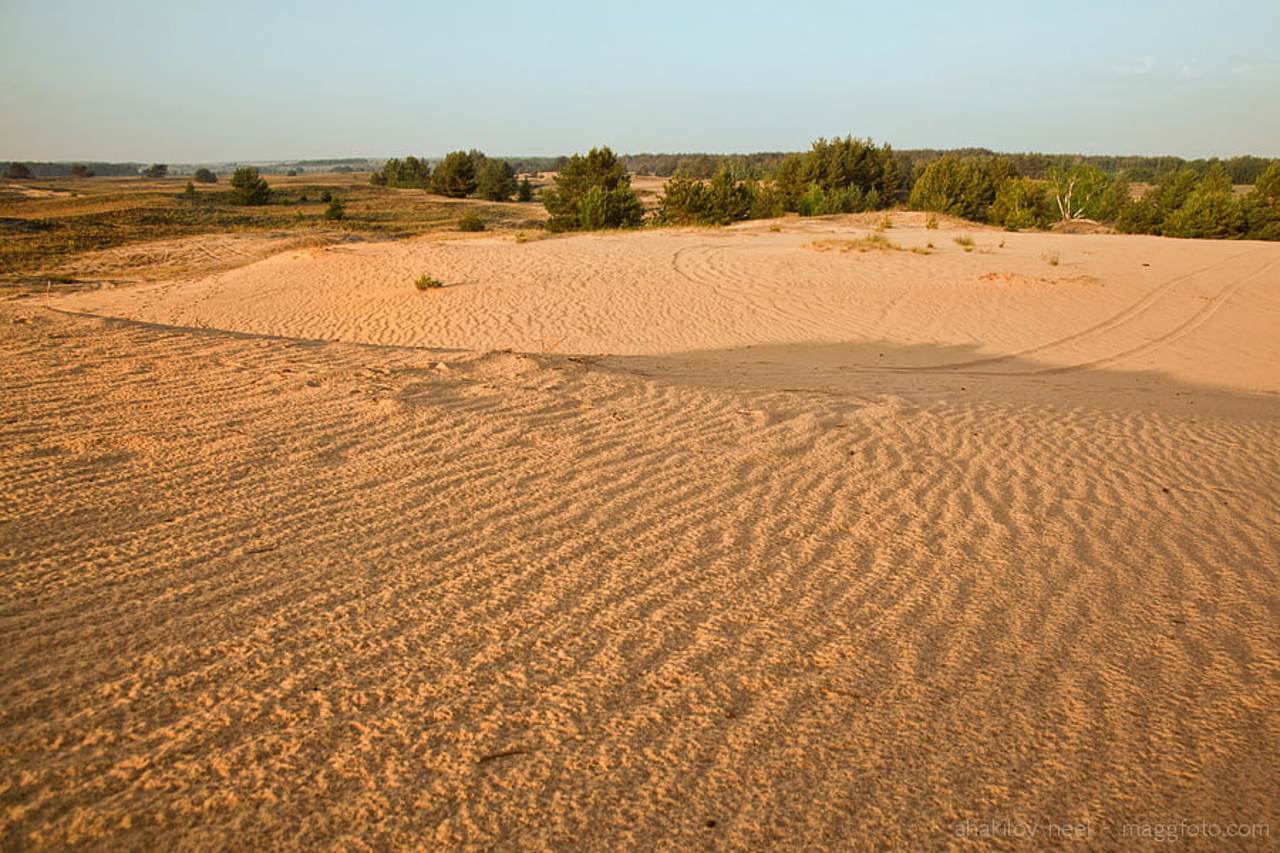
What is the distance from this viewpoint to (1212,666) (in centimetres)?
266

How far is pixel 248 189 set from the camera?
3831cm

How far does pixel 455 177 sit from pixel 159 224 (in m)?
24.5

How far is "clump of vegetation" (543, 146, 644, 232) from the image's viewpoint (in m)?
27.2

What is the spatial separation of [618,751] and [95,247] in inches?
1101

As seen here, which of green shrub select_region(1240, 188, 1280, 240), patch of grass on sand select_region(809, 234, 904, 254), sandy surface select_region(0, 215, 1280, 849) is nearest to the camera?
sandy surface select_region(0, 215, 1280, 849)

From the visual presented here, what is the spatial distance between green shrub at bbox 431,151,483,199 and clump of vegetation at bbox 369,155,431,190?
804cm

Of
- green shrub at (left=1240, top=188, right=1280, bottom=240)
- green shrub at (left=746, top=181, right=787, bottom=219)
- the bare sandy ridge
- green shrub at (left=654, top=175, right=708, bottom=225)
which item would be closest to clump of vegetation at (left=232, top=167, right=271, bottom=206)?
green shrub at (left=654, top=175, right=708, bottom=225)

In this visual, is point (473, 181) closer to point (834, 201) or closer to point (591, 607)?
point (834, 201)

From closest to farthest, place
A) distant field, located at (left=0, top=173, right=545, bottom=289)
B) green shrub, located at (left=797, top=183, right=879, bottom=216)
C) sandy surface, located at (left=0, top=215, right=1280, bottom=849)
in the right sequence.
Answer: sandy surface, located at (left=0, top=215, right=1280, bottom=849) < distant field, located at (left=0, top=173, right=545, bottom=289) < green shrub, located at (left=797, top=183, right=879, bottom=216)

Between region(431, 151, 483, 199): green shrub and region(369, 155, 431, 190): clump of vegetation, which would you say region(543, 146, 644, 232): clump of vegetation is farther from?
region(369, 155, 431, 190): clump of vegetation

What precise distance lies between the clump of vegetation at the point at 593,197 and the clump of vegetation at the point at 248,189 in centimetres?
1802

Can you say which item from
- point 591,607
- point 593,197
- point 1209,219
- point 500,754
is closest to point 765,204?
point 593,197

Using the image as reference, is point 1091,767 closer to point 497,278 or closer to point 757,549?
point 757,549

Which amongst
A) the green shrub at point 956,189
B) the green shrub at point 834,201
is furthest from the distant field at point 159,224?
the green shrub at point 956,189
